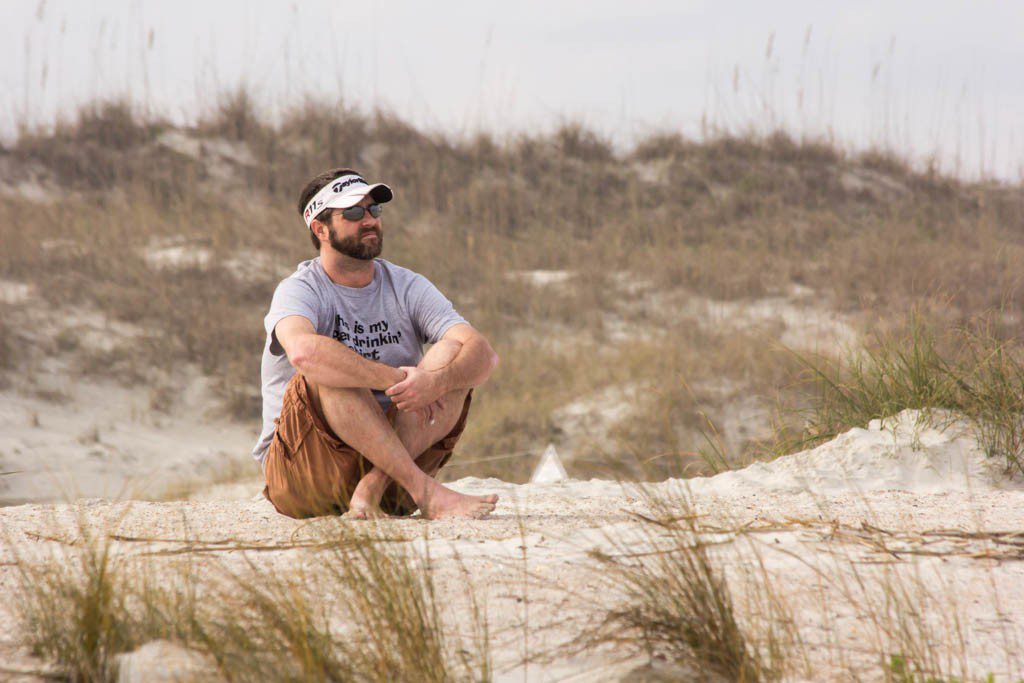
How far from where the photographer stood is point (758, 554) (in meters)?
2.02

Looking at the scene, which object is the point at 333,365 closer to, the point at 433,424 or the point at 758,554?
the point at 433,424

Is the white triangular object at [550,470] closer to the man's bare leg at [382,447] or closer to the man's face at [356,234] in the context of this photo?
the man's bare leg at [382,447]

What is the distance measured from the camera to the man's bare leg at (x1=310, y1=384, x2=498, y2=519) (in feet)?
10.0

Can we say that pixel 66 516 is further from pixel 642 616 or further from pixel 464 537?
pixel 642 616

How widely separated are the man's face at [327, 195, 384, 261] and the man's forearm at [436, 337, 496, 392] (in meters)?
0.45

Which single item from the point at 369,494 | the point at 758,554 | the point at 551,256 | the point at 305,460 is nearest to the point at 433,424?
the point at 369,494

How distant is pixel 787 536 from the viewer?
2.66 meters

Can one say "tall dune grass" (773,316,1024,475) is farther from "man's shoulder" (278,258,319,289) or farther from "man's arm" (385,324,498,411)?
"man's shoulder" (278,258,319,289)

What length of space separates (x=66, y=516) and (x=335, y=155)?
10.0m

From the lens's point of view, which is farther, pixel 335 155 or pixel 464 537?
pixel 335 155

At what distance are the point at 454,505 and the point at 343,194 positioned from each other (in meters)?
1.11

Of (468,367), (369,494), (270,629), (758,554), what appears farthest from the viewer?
(468,367)

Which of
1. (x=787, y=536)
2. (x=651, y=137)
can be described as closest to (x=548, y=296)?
(x=651, y=137)

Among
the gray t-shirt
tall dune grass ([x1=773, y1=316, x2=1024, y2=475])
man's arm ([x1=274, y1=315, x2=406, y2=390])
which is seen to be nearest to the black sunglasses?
the gray t-shirt
